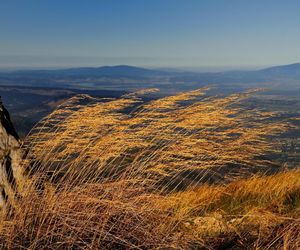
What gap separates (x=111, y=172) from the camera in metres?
3.83

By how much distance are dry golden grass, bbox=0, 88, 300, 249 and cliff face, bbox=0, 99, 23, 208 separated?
10 cm

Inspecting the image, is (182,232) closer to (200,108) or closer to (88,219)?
(88,219)

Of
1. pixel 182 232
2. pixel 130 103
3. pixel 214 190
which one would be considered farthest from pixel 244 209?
pixel 130 103

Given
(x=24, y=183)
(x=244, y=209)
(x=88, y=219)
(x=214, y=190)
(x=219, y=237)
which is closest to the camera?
(x=88, y=219)

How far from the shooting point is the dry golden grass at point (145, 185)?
114 inches

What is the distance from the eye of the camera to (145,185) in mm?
3906

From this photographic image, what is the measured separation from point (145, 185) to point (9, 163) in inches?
54.7

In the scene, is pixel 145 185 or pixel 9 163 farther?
pixel 145 185

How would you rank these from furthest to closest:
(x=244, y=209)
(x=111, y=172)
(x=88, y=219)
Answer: (x=244, y=209)
(x=111, y=172)
(x=88, y=219)

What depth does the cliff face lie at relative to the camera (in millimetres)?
3072

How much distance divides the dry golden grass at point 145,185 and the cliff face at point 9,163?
0.10m

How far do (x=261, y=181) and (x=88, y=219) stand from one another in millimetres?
3050

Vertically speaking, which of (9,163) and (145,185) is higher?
(9,163)

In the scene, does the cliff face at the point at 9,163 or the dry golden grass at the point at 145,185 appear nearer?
the dry golden grass at the point at 145,185
